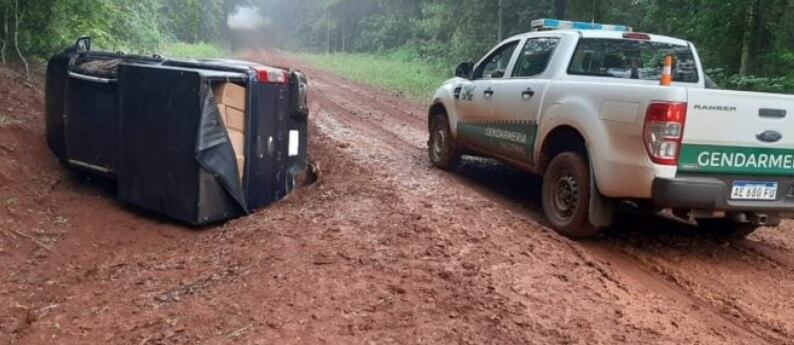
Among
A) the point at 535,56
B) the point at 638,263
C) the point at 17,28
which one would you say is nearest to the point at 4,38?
the point at 17,28

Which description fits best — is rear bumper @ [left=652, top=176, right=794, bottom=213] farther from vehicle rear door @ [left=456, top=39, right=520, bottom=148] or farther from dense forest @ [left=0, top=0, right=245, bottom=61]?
dense forest @ [left=0, top=0, right=245, bottom=61]

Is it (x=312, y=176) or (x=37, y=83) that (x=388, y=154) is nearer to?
(x=312, y=176)

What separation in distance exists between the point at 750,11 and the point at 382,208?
868 cm

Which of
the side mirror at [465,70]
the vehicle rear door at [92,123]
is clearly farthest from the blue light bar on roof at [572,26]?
the vehicle rear door at [92,123]

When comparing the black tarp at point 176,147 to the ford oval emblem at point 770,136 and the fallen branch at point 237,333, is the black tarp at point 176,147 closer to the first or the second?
the fallen branch at point 237,333

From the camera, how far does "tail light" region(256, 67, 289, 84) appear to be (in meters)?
6.44

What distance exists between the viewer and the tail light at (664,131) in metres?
4.62

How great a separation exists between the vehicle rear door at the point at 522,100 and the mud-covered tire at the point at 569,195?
52 cm

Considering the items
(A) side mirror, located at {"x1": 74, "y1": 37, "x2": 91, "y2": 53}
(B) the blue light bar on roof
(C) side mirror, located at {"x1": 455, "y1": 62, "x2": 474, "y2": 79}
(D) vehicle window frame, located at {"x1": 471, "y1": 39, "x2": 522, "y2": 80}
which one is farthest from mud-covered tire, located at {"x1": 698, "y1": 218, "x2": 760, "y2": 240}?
(A) side mirror, located at {"x1": 74, "y1": 37, "x2": 91, "y2": 53}

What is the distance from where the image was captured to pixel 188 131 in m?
6.05

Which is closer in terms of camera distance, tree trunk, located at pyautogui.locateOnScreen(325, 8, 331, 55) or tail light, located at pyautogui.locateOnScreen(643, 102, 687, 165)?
tail light, located at pyautogui.locateOnScreen(643, 102, 687, 165)

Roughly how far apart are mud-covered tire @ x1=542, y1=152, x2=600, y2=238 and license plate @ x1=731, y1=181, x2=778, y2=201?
1.03 metres

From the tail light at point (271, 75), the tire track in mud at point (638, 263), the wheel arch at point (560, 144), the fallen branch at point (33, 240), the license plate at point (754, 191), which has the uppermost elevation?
the tail light at point (271, 75)

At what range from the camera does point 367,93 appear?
20.0 meters
